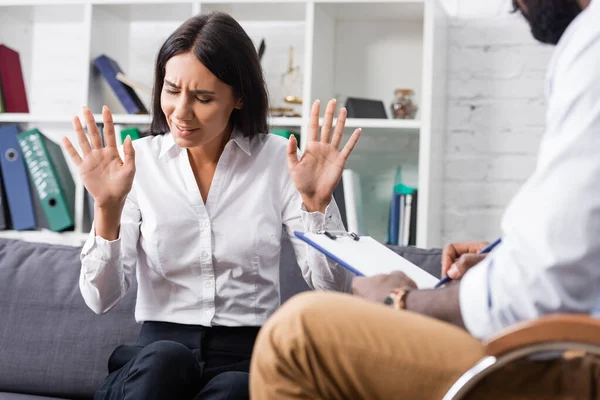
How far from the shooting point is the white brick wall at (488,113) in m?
2.81

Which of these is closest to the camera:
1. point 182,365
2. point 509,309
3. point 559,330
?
point 559,330

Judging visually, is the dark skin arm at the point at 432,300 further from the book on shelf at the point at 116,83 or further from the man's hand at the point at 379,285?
the book on shelf at the point at 116,83

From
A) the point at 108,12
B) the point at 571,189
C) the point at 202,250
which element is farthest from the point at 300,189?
the point at 108,12

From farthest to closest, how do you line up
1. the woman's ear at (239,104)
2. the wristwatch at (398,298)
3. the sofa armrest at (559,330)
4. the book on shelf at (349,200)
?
1. the book on shelf at (349,200)
2. the woman's ear at (239,104)
3. the wristwatch at (398,298)
4. the sofa armrest at (559,330)

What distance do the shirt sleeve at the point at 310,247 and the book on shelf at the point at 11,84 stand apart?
159 cm

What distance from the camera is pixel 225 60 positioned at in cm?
174

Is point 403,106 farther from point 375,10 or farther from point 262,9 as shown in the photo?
point 262,9

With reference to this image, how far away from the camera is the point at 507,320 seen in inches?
39.4

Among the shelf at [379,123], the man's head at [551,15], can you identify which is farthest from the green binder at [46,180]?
the man's head at [551,15]

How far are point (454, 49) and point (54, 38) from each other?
62.0 inches

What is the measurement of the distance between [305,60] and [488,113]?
0.70 metres

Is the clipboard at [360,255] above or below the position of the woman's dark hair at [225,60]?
below

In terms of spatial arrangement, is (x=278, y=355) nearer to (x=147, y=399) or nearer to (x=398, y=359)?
(x=398, y=359)

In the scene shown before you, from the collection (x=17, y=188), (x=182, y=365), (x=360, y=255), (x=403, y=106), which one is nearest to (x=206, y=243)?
(x=182, y=365)
